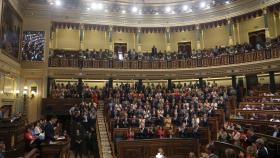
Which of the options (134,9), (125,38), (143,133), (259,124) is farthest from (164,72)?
(259,124)

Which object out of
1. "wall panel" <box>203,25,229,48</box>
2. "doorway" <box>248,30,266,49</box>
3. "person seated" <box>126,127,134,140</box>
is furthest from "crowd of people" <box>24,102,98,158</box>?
"doorway" <box>248,30,266,49</box>

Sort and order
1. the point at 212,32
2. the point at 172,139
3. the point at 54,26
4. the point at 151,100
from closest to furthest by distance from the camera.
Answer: the point at 172,139 → the point at 151,100 → the point at 54,26 → the point at 212,32

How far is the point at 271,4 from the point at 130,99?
10123 mm

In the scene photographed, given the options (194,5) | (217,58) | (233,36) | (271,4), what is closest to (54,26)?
(194,5)

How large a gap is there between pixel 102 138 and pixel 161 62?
9123 mm

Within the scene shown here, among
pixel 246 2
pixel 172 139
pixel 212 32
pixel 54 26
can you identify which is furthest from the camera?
pixel 212 32

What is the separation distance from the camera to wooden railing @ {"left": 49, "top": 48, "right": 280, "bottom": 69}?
53.9 feet

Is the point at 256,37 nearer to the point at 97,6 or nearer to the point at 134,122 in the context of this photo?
the point at 97,6

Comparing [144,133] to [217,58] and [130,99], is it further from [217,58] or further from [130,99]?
[217,58]

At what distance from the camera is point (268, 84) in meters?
16.8

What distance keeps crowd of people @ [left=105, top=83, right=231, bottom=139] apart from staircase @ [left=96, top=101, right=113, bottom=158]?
25.6 inches

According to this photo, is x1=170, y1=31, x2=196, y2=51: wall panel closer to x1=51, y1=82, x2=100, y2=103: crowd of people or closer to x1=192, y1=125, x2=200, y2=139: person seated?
A: x1=51, y1=82, x2=100, y2=103: crowd of people

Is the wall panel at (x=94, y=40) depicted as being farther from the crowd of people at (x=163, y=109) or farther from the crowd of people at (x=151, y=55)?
the crowd of people at (x=163, y=109)

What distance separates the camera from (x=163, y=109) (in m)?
14.0
